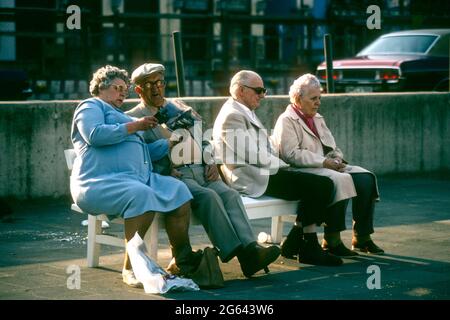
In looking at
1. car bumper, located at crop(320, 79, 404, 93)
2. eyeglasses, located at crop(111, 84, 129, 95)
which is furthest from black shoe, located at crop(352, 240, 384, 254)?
car bumper, located at crop(320, 79, 404, 93)

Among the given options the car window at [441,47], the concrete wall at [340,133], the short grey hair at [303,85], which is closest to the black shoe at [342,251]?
the short grey hair at [303,85]

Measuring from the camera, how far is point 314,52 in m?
26.2

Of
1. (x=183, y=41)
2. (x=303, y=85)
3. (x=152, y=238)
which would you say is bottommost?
(x=152, y=238)

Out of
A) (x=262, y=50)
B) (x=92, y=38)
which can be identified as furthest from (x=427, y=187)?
(x=262, y=50)

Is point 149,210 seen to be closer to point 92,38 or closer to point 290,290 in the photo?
point 290,290

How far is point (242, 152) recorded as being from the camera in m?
7.55

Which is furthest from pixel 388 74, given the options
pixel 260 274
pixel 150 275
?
pixel 150 275

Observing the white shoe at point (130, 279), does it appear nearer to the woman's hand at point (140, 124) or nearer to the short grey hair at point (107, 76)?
the woman's hand at point (140, 124)

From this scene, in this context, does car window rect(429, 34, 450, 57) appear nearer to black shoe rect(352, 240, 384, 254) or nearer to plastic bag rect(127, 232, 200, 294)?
black shoe rect(352, 240, 384, 254)

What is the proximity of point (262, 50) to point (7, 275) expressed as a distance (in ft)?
60.1

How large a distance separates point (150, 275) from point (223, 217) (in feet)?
2.57

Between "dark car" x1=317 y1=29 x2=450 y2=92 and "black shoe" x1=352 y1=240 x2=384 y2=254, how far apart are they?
9.75 meters

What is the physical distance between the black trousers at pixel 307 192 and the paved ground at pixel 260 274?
35 centimetres

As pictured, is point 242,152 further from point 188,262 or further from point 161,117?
point 188,262
